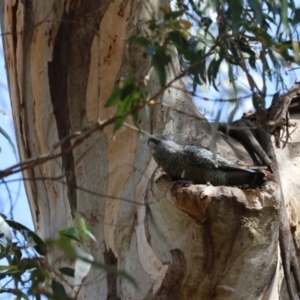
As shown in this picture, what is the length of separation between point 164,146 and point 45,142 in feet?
1.91

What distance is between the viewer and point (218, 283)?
1.97 m

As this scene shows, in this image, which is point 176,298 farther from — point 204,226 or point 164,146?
point 164,146

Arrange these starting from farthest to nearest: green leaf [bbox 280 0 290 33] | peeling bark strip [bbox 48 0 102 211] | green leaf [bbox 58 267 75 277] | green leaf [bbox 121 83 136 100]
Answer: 1. peeling bark strip [bbox 48 0 102 211]
2. green leaf [bbox 58 267 75 277]
3. green leaf [bbox 280 0 290 33]
4. green leaf [bbox 121 83 136 100]

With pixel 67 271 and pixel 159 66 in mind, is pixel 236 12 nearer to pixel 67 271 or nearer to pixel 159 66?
pixel 159 66

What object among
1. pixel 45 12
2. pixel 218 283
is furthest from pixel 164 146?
pixel 45 12

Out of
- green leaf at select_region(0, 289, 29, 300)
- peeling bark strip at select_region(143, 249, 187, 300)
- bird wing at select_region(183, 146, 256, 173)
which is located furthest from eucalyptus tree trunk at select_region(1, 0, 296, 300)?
green leaf at select_region(0, 289, 29, 300)

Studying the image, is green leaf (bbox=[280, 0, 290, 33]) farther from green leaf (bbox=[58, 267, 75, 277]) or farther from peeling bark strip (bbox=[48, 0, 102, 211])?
peeling bark strip (bbox=[48, 0, 102, 211])

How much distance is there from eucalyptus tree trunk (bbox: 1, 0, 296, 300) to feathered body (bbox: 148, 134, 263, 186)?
2.3 inches

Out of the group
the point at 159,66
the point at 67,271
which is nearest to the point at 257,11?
the point at 159,66

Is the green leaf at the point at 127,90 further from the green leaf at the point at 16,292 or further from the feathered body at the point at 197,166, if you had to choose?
the feathered body at the point at 197,166

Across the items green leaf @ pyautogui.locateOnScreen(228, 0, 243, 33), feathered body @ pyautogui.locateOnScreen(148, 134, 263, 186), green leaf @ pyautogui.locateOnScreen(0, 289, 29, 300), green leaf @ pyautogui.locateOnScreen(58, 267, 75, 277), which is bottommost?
green leaf @ pyautogui.locateOnScreen(0, 289, 29, 300)

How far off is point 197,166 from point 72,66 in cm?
68

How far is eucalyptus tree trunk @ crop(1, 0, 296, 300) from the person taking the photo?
1.94 meters

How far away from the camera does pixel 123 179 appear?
7.55 ft
